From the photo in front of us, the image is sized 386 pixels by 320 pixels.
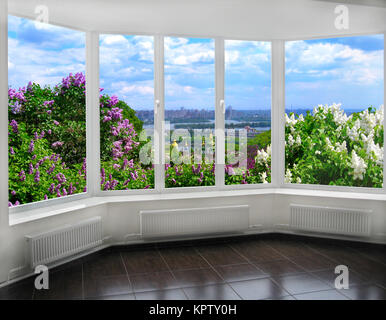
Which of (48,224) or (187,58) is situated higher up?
(187,58)

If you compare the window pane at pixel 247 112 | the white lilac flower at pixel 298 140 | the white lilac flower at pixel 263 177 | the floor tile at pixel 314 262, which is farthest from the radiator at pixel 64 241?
the white lilac flower at pixel 298 140

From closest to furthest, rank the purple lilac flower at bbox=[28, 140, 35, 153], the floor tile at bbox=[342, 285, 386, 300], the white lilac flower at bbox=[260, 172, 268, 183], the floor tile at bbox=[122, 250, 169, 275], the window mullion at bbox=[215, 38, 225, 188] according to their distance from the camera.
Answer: the floor tile at bbox=[342, 285, 386, 300] < the floor tile at bbox=[122, 250, 169, 275] < the purple lilac flower at bbox=[28, 140, 35, 153] < the window mullion at bbox=[215, 38, 225, 188] < the white lilac flower at bbox=[260, 172, 268, 183]

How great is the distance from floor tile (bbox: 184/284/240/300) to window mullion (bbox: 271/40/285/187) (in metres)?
2.26

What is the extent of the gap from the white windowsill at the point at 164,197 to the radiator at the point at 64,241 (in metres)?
0.17

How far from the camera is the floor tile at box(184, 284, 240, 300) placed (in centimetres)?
317

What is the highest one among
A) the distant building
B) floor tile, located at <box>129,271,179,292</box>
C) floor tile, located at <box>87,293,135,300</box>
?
the distant building

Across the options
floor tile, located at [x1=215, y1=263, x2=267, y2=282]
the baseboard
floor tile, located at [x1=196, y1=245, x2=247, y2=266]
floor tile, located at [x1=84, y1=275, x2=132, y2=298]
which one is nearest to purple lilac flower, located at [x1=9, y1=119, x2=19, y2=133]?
the baseboard

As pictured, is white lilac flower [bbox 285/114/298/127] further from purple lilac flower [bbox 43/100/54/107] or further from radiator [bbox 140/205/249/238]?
purple lilac flower [bbox 43/100/54/107]

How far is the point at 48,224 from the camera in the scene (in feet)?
12.6

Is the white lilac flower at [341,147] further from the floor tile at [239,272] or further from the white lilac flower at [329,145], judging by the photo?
the floor tile at [239,272]

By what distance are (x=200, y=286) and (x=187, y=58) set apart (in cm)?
286

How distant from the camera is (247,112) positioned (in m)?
5.24

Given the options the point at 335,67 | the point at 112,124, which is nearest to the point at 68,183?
the point at 112,124
